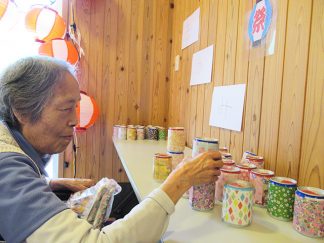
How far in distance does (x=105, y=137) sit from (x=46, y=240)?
1.91 meters

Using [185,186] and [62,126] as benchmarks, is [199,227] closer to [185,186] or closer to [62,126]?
[185,186]

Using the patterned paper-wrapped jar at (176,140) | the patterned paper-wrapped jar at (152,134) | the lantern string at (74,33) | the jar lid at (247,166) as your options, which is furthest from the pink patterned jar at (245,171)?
the lantern string at (74,33)

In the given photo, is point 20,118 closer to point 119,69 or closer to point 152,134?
point 152,134

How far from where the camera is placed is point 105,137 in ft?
7.93

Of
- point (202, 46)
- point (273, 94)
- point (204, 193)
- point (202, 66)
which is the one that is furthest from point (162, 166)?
point (202, 46)

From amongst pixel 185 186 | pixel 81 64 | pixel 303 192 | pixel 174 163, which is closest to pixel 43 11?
pixel 81 64

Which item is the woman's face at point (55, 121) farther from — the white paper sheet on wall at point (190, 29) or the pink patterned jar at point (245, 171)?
the white paper sheet on wall at point (190, 29)

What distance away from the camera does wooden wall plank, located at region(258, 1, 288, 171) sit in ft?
3.25

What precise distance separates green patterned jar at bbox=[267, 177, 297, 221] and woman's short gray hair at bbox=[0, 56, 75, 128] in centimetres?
71

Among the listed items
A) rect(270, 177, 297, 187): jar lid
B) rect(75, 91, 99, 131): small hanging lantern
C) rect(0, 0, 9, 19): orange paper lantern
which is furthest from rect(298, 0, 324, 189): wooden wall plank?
rect(0, 0, 9, 19): orange paper lantern

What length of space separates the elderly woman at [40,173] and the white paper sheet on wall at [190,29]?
1.25m

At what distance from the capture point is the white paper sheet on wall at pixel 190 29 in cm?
187

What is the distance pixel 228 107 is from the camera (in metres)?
1.35

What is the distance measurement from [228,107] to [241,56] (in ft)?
0.83
